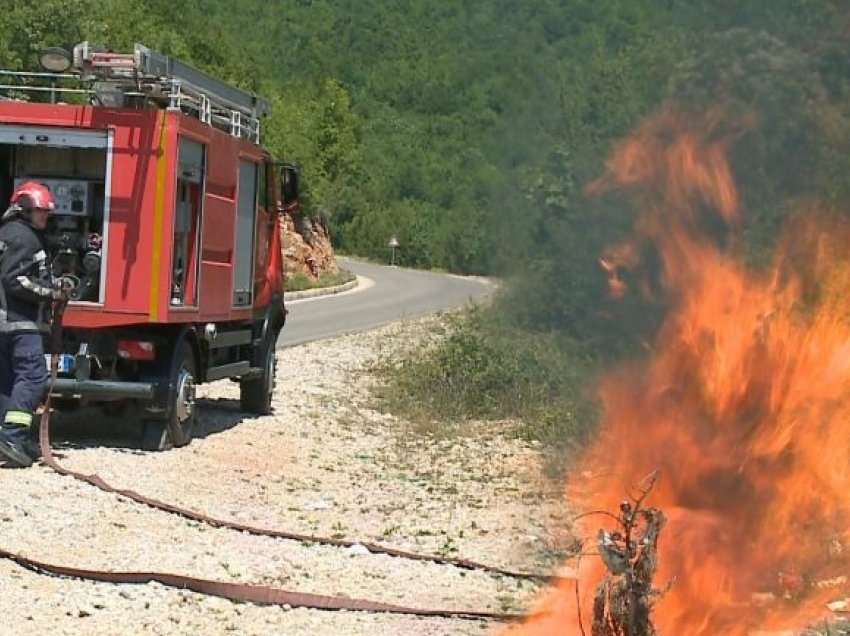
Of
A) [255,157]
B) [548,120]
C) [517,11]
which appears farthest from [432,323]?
[548,120]

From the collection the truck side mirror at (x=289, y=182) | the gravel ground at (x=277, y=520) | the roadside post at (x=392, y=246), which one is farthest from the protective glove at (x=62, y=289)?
the roadside post at (x=392, y=246)

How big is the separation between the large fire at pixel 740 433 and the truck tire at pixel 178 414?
5.26 meters

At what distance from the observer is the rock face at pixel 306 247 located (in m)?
48.1

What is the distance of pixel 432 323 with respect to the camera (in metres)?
32.6

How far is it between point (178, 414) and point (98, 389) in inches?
42.1

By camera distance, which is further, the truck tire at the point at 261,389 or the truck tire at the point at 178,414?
the truck tire at the point at 261,389

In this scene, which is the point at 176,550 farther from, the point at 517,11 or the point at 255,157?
the point at 517,11

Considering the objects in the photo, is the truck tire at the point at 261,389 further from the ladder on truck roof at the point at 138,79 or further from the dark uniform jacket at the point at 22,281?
the dark uniform jacket at the point at 22,281

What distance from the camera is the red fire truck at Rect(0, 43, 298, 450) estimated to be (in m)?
11.8

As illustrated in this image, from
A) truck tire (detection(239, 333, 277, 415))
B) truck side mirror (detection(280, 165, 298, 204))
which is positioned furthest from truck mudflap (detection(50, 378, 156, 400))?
truck side mirror (detection(280, 165, 298, 204))

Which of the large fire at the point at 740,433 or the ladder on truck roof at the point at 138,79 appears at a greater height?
the ladder on truck roof at the point at 138,79

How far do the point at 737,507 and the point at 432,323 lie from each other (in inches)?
995

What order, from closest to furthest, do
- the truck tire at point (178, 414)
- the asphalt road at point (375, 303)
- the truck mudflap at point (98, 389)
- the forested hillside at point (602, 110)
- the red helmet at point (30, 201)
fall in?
the forested hillside at point (602, 110) < the red helmet at point (30, 201) < the truck mudflap at point (98, 389) < the truck tire at point (178, 414) < the asphalt road at point (375, 303)

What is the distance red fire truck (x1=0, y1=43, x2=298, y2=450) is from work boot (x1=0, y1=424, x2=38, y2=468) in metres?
0.84
